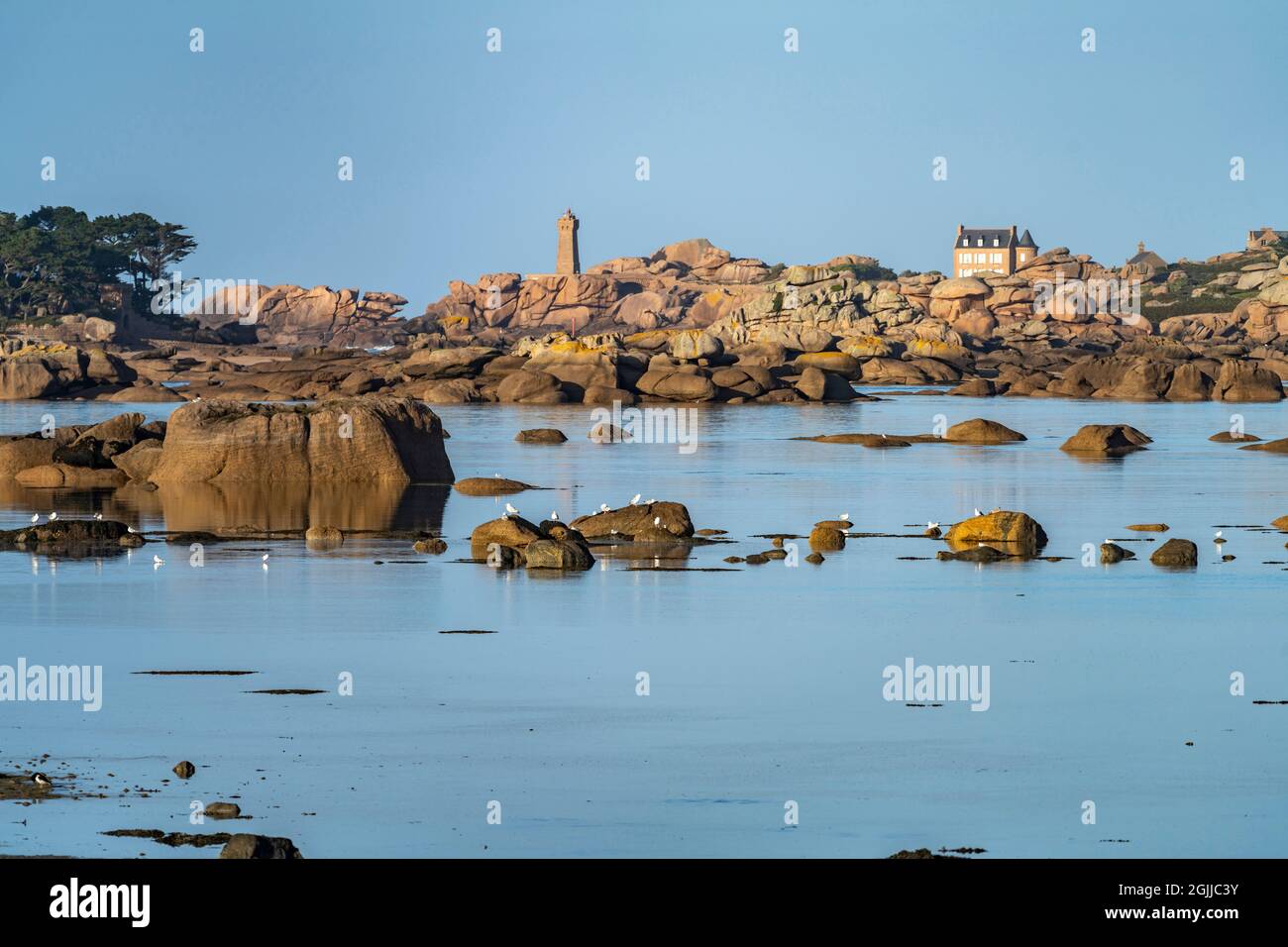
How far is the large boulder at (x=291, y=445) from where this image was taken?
33.1 meters

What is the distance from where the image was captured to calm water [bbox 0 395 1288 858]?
11.0 meters

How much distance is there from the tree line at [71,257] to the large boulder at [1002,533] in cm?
12992

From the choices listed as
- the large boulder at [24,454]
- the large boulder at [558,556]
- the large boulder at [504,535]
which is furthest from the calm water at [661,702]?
the large boulder at [24,454]

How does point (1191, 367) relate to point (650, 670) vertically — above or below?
above

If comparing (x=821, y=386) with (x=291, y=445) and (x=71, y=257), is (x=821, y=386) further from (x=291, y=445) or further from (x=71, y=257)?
(x=71, y=257)

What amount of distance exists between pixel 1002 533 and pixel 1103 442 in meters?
25.5

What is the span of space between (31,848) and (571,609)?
9.51 meters

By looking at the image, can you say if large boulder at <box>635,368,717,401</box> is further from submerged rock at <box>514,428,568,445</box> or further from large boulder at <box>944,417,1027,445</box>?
large boulder at <box>944,417,1027,445</box>

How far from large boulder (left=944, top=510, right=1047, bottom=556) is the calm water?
1.39 ft

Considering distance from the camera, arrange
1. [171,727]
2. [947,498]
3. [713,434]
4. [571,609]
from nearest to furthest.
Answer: [171,727], [571,609], [947,498], [713,434]
